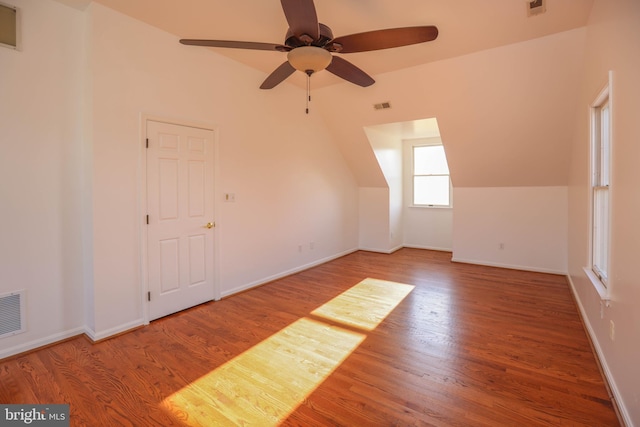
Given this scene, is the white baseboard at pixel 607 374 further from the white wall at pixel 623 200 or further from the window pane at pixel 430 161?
the window pane at pixel 430 161

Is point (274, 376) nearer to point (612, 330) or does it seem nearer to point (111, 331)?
point (111, 331)

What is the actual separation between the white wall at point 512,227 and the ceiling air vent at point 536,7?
310 cm

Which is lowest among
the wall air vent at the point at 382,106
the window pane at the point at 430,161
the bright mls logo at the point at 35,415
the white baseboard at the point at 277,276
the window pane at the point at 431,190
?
the bright mls logo at the point at 35,415

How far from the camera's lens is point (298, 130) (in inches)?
194

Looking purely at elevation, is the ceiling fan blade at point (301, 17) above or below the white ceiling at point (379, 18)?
below

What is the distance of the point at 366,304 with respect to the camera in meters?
3.62

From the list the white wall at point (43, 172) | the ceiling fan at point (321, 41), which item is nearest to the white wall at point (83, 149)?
the white wall at point (43, 172)

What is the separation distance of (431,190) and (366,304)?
4218 mm

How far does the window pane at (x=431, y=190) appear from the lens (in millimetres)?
6820

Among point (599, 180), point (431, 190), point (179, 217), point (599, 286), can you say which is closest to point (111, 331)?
point (179, 217)

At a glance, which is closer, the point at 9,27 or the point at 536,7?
the point at 9,27

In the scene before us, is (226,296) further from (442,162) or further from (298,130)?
(442,162)

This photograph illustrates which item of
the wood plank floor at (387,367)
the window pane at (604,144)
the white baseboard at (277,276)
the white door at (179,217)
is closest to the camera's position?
the wood plank floor at (387,367)

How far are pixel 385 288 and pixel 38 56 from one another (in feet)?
14.2
